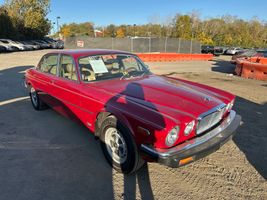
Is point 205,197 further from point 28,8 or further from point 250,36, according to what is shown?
point 250,36

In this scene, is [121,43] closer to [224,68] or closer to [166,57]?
[166,57]

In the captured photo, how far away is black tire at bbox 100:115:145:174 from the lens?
10.0 ft

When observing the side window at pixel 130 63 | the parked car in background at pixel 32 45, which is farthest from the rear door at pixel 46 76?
the parked car in background at pixel 32 45

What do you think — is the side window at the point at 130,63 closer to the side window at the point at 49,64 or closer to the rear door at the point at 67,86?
the rear door at the point at 67,86

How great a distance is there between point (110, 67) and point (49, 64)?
65.8 inches

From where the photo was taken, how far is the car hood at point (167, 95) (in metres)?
3.01

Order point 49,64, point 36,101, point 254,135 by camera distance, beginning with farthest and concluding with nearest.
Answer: point 36,101 → point 49,64 → point 254,135

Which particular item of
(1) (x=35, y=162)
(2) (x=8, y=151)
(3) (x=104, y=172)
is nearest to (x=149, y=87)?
(3) (x=104, y=172)

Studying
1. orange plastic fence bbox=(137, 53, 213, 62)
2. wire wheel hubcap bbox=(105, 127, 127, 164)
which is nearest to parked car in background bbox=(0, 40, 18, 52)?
orange plastic fence bbox=(137, 53, 213, 62)

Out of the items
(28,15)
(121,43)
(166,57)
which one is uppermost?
(28,15)

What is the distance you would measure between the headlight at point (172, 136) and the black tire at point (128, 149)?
0.46 meters

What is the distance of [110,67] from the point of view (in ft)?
14.1

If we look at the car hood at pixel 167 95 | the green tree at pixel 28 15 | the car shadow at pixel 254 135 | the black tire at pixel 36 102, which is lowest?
the car shadow at pixel 254 135

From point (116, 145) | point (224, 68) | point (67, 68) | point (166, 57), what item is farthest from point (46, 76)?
point (166, 57)
